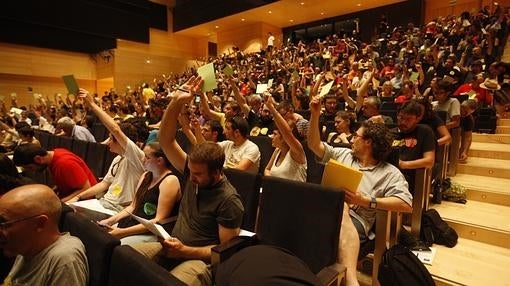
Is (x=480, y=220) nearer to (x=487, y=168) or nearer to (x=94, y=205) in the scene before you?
(x=487, y=168)

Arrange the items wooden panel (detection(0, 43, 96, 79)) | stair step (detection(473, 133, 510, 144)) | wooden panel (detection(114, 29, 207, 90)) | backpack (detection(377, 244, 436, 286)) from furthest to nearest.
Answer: wooden panel (detection(114, 29, 207, 90))
wooden panel (detection(0, 43, 96, 79))
stair step (detection(473, 133, 510, 144))
backpack (detection(377, 244, 436, 286))

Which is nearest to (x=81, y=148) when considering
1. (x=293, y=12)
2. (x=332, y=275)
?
(x=332, y=275)

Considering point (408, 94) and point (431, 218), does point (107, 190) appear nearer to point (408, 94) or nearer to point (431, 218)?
point (431, 218)

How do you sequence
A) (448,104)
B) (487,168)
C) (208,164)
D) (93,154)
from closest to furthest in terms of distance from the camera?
(208,164) < (487,168) < (93,154) < (448,104)

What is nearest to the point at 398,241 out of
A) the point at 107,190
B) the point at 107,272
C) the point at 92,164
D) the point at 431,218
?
the point at 431,218

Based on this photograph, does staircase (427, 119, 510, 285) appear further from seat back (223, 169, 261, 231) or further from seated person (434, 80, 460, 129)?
seat back (223, 169, 261, 231)

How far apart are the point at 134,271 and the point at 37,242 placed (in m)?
0.38

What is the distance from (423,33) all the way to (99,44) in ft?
37.9

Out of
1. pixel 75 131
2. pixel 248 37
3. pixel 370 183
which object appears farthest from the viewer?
pixel 248 37

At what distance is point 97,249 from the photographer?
107 centimetres

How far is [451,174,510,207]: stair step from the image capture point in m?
2.57

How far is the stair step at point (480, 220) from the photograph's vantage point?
2123 millimetres

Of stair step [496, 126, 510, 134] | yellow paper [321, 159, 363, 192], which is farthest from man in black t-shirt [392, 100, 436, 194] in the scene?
stair step [496, 126, 510, 134]

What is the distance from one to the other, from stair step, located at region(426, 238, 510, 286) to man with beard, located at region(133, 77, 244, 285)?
1258mm
